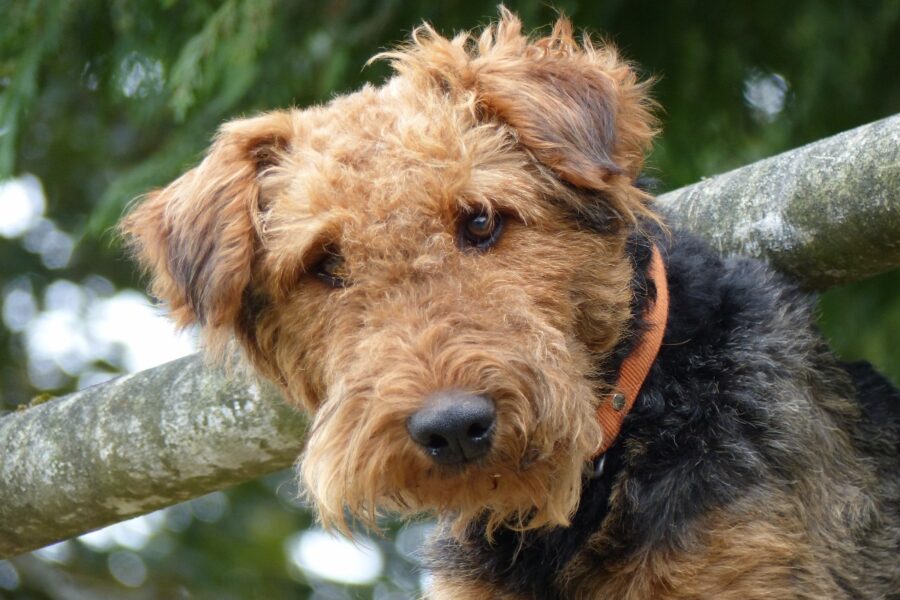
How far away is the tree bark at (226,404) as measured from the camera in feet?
11.2

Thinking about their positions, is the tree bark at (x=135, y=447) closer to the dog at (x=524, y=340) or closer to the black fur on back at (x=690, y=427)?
the dog at (x=524, y=340)

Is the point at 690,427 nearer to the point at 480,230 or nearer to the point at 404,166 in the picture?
the point at 480,230

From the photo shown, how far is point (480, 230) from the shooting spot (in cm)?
293

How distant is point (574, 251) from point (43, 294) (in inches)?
206

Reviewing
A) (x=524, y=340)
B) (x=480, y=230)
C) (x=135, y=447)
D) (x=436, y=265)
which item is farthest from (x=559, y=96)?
(x=135, y=447)

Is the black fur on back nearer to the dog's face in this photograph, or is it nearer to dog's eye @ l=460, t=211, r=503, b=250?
the dog's face

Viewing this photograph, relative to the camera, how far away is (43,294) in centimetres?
741

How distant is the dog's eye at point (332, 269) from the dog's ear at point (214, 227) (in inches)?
8.5

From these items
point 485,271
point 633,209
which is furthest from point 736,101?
point 485,271

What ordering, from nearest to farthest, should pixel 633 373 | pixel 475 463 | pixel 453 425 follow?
pixel 453 425 < pixel 475 463 < pixel 633 373

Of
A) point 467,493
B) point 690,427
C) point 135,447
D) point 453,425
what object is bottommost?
point 135,447

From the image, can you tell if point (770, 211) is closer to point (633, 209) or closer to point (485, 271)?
point (633, 209)

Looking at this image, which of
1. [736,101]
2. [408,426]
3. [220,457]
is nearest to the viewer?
[408,426]

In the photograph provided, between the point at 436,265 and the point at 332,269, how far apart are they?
0.29m
